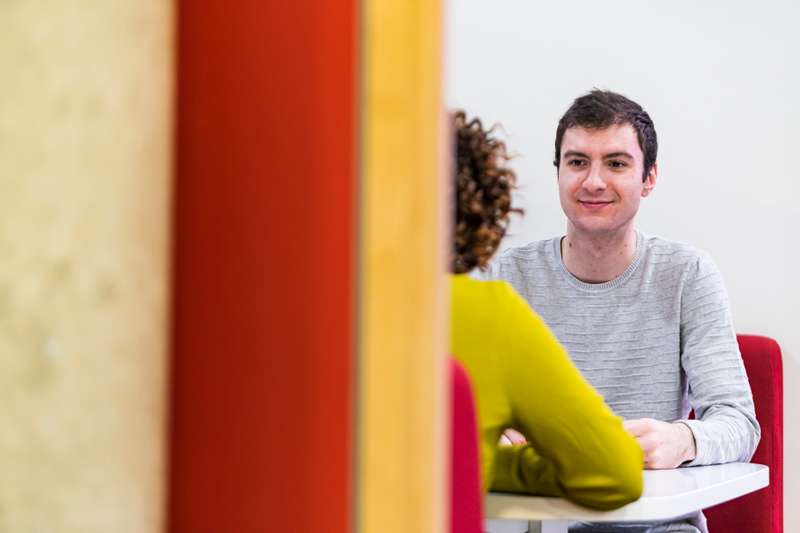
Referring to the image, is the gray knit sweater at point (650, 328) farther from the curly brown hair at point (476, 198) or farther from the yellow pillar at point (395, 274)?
the yellow pillar at point (395, 274)

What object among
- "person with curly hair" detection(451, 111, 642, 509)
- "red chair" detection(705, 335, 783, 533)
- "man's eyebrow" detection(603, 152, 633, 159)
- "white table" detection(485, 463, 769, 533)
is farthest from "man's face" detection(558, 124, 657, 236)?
"person with curly hair" detection(451, 111, 642, 509)

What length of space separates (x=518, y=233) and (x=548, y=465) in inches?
67.6

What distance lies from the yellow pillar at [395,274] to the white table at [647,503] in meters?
0.74

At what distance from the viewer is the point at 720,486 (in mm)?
1473

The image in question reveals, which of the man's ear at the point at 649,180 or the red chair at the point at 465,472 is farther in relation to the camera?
the man's ear at the point at 649,180

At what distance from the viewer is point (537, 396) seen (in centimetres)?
126

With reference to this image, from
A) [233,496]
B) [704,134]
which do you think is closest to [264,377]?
[233,496]

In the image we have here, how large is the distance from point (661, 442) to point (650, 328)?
665mm

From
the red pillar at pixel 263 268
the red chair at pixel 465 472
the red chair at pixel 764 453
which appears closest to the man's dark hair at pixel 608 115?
the red chair at pixel 764 453

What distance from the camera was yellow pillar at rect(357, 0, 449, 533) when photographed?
0.51 meters

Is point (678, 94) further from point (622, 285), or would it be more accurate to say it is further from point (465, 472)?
point (465, 472)

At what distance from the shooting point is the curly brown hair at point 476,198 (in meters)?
1.40

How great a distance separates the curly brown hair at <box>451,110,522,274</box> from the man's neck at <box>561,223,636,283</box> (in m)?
0.98

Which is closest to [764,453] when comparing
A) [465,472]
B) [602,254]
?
[602,254]
